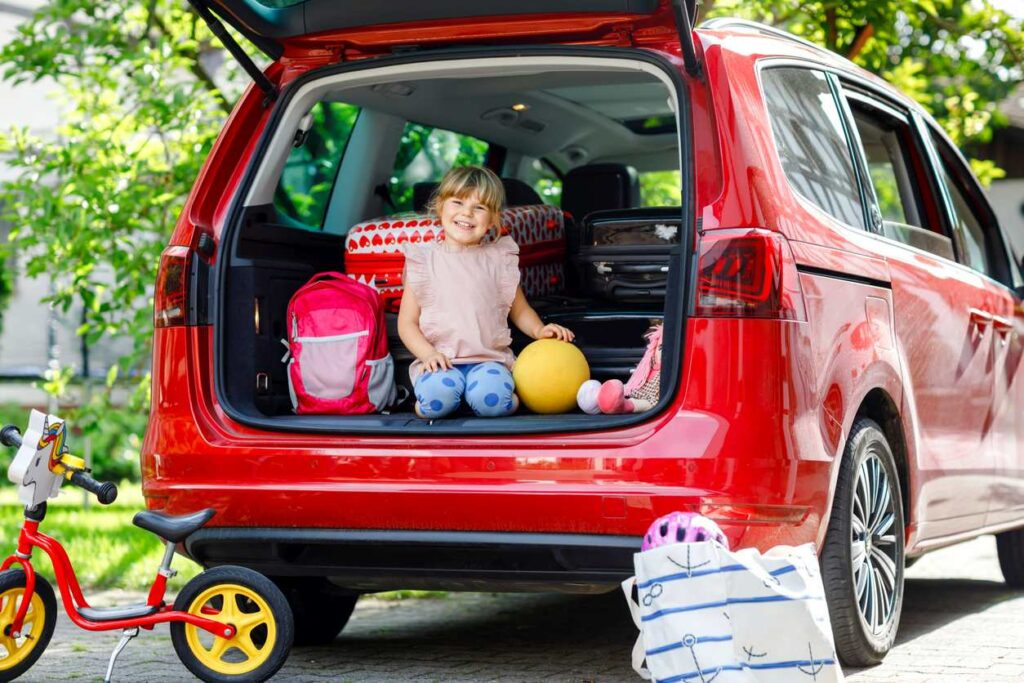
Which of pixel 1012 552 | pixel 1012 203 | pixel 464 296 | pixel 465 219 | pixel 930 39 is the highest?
pixel 930 39

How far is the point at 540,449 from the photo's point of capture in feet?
13.1

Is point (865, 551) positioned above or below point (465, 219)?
below

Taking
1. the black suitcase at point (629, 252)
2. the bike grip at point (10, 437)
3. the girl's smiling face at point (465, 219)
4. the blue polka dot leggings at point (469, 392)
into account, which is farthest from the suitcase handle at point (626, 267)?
the bike grip at point (10, 437)

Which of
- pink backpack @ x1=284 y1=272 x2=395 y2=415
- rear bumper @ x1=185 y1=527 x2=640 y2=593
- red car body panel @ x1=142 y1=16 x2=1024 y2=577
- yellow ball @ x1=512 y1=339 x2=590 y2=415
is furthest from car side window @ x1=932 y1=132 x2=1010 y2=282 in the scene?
rear bumper @ x1=185 y1=527 x2=640 y2=593

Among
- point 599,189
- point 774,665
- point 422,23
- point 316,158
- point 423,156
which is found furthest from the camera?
point 316,158

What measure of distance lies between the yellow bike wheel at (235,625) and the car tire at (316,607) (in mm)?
767

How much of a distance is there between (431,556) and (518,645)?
1.26 meters

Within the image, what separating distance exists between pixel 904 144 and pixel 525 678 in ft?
8.17

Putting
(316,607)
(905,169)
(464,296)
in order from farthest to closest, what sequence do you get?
1. (905,169)
2. (316,607)
3. (464,296)

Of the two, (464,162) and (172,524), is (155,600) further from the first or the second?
(464,162)

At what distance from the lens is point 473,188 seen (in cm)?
496

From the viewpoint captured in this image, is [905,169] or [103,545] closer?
[905,169]

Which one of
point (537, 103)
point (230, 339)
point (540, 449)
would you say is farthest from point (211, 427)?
point (537, 103)

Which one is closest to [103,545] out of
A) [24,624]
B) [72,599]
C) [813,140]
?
[24,624]
